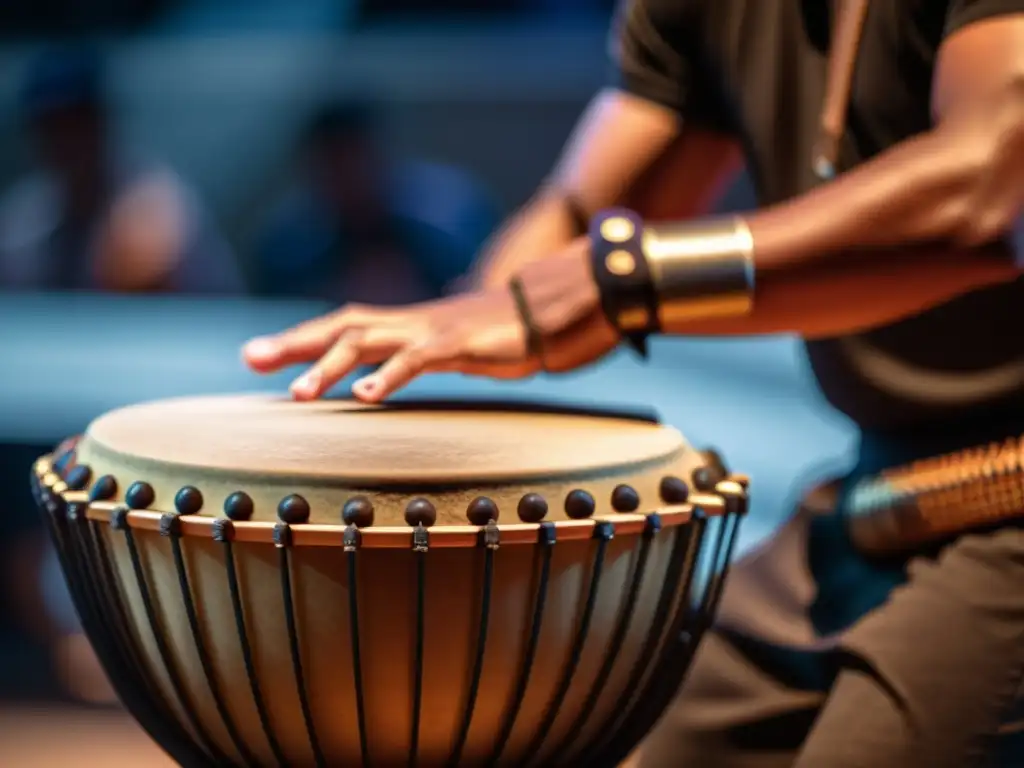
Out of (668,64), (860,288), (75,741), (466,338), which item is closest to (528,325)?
(466,338)

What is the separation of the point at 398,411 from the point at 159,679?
28cm

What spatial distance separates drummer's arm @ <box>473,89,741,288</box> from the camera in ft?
4.83

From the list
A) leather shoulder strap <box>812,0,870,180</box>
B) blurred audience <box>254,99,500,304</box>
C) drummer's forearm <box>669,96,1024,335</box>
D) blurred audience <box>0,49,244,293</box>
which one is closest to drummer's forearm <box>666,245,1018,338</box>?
drummer's forearm <box>669,96,1024,335</box>

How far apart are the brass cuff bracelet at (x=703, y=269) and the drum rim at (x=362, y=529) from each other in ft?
0.55

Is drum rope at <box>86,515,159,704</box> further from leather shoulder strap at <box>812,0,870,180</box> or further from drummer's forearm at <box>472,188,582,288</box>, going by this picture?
leather shoulder strap at <box>812,0,870,180</box>

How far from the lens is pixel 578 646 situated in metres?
0.97

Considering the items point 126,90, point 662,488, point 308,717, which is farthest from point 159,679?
point 126,90

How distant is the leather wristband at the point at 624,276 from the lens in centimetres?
104

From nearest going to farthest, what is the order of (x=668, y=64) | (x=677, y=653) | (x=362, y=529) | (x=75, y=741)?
(x=362, y=529), (x=677, y=653), (x=668, y=64), (x=75, y=741)

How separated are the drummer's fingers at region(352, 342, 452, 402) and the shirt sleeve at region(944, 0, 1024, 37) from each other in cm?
48

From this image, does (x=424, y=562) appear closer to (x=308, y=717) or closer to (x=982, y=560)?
(x=308, y=717)

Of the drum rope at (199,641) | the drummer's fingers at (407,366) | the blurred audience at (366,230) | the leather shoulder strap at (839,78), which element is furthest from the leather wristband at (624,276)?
the blurred audience at (366,230)

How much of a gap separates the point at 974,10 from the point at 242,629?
2.37 ft

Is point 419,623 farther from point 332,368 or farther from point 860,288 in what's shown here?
point 860,288
